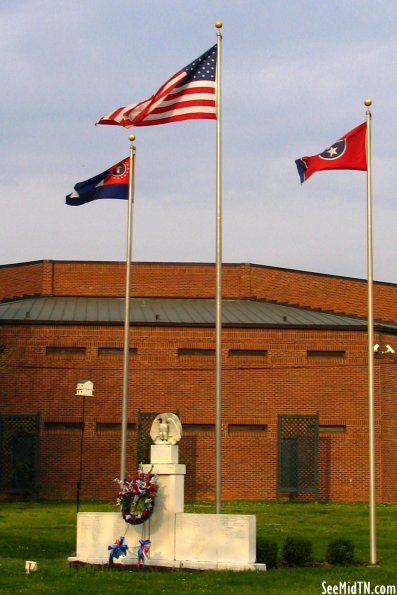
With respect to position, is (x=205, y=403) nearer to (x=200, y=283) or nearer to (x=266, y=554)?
(x=200, y=283)

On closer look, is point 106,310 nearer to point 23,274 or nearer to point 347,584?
point 23,274

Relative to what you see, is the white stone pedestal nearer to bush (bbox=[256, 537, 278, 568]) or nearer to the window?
bush (bbox=[256, 537, 278, 568])

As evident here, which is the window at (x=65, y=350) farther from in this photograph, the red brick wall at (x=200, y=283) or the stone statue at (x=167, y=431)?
the stone statue at (x=167, y=431)

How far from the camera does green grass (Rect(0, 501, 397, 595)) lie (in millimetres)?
18500

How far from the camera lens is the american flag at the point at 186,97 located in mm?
23781

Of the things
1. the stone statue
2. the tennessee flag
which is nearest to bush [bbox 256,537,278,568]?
the stone statue

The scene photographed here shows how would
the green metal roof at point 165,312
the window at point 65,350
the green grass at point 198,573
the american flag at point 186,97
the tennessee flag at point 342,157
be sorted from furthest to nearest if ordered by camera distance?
the green metal roof at point 165,312 < the window at point 65,350 < the american flag at point 186,97 < the tennessee flag at point 342,157 < the green grass at point 198,573

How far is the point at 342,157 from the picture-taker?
75.4 feet

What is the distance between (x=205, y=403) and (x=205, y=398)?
0.61 ft

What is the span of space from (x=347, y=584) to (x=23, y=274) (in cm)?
3488

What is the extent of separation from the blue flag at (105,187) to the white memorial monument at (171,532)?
739cm

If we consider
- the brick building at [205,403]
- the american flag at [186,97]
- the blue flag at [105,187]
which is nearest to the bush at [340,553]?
the american flag at [186,97]
